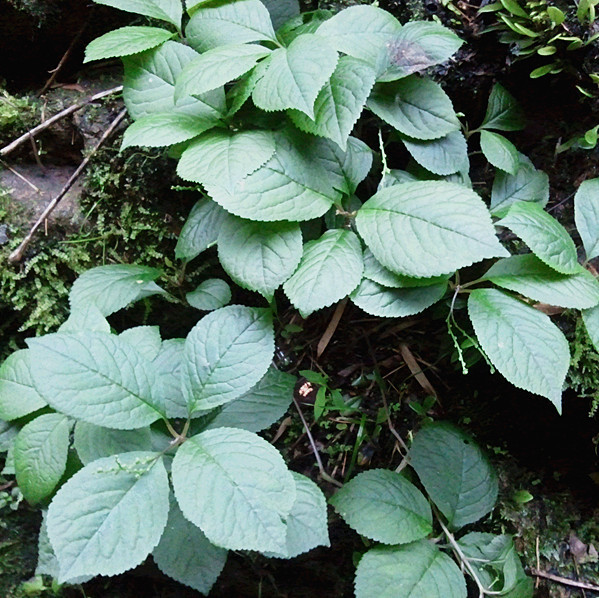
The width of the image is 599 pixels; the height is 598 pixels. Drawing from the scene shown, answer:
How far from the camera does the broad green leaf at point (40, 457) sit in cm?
122

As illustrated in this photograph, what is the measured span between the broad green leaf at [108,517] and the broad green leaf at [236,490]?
0.23 feet

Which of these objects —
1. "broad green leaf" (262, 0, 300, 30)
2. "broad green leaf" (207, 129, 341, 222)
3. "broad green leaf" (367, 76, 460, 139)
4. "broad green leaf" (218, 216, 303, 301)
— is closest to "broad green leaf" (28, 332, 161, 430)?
"broad green leaf" (218, 216, 303, 301)

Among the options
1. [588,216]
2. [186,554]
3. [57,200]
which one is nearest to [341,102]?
[588,216]

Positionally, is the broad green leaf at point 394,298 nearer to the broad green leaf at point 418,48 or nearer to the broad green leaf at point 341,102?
the broad green leaf at point 341,102

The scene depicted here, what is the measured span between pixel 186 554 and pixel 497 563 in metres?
0.78

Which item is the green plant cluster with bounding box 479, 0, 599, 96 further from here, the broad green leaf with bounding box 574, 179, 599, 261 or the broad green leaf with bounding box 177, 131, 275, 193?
the broad green leaf with bounding box 177, 131, 275, 193

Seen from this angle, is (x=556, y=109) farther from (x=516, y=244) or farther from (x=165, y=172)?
(x=165, y=172)

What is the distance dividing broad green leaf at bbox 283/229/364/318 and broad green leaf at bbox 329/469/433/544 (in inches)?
20.4

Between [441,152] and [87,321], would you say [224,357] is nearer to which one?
[87,321]

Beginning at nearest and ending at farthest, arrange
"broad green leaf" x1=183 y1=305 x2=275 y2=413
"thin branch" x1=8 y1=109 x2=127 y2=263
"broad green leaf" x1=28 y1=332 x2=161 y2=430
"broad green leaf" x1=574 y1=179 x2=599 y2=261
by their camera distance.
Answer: "broad green leaf" x1=28 y1=332 x2=161 y2=430 < "broad green leaf" x1=183 y1=305 x2=275 y2=413 < "broad green leaf" x1=574 y1=179 x2=599 y2=261 < "thin branch" x1=8 y1=109 x2=127 y2=263

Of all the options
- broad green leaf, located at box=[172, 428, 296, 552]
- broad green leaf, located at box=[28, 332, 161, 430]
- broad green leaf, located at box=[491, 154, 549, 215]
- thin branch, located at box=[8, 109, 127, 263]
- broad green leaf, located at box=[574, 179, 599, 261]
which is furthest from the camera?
thin branch, located at box=[8, 109, 127, 263]

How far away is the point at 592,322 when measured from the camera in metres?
1.22

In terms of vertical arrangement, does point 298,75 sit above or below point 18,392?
above

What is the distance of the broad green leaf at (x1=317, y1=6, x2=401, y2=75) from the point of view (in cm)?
124
